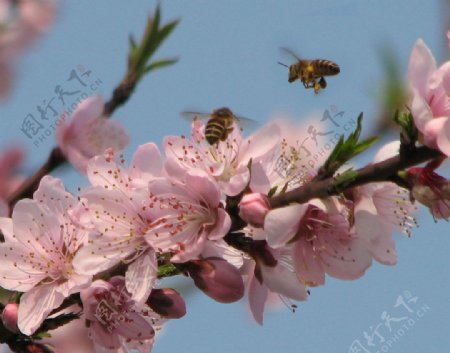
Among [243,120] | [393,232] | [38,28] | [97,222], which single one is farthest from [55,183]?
[38,28]

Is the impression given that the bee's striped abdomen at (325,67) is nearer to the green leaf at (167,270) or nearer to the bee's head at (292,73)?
the bee's head at (292,73)

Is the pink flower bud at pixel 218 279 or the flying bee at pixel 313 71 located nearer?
the pink flower bud at pixel 218 279

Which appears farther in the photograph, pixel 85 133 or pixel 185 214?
pixel 85 133

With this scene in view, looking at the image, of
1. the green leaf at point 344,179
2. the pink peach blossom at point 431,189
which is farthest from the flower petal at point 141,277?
the pink peach blossom at point 431,189

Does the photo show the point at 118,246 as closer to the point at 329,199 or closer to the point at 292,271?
the point at 292,271

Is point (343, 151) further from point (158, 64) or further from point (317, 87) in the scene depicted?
point (158, 64)

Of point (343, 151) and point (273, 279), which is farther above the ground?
point (343, 151)

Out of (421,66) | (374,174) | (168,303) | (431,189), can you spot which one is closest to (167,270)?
(168,303)
